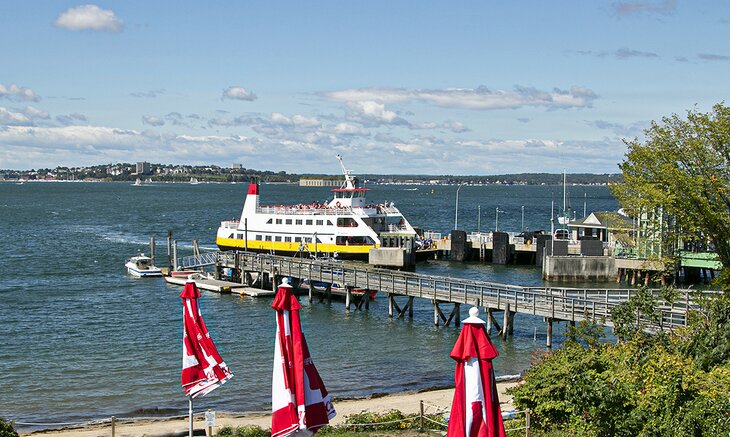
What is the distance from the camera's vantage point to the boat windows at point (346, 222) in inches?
2660

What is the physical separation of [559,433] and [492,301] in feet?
63.3

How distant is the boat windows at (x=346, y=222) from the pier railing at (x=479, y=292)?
533 inches

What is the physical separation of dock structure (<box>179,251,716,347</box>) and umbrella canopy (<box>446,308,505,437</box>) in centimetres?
1530

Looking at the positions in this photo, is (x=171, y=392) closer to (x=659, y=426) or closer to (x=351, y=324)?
(x=351, y=324)

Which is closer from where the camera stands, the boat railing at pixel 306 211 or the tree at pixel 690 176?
the tree at pixel 690 176

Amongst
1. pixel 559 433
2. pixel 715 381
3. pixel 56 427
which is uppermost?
pixel 715 381

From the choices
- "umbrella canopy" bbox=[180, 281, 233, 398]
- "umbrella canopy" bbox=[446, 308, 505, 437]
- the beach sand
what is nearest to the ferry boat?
the beach sand

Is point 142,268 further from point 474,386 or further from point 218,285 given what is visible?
point 474,386

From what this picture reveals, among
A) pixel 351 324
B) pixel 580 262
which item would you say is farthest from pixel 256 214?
pixel 351 324

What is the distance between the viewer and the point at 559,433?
1872cm

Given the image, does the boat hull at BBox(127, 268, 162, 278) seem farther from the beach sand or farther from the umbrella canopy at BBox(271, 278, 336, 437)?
the umbrella canopy at BBox(271, 278, 336, 437)

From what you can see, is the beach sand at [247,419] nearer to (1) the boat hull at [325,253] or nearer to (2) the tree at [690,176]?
(2) the tree at [690,176]

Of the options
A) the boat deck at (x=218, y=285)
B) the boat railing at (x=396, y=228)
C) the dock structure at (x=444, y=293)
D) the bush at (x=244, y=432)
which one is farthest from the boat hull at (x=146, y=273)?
the bush at (x=244, y=432)

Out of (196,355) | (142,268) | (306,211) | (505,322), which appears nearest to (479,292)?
(505,322)
